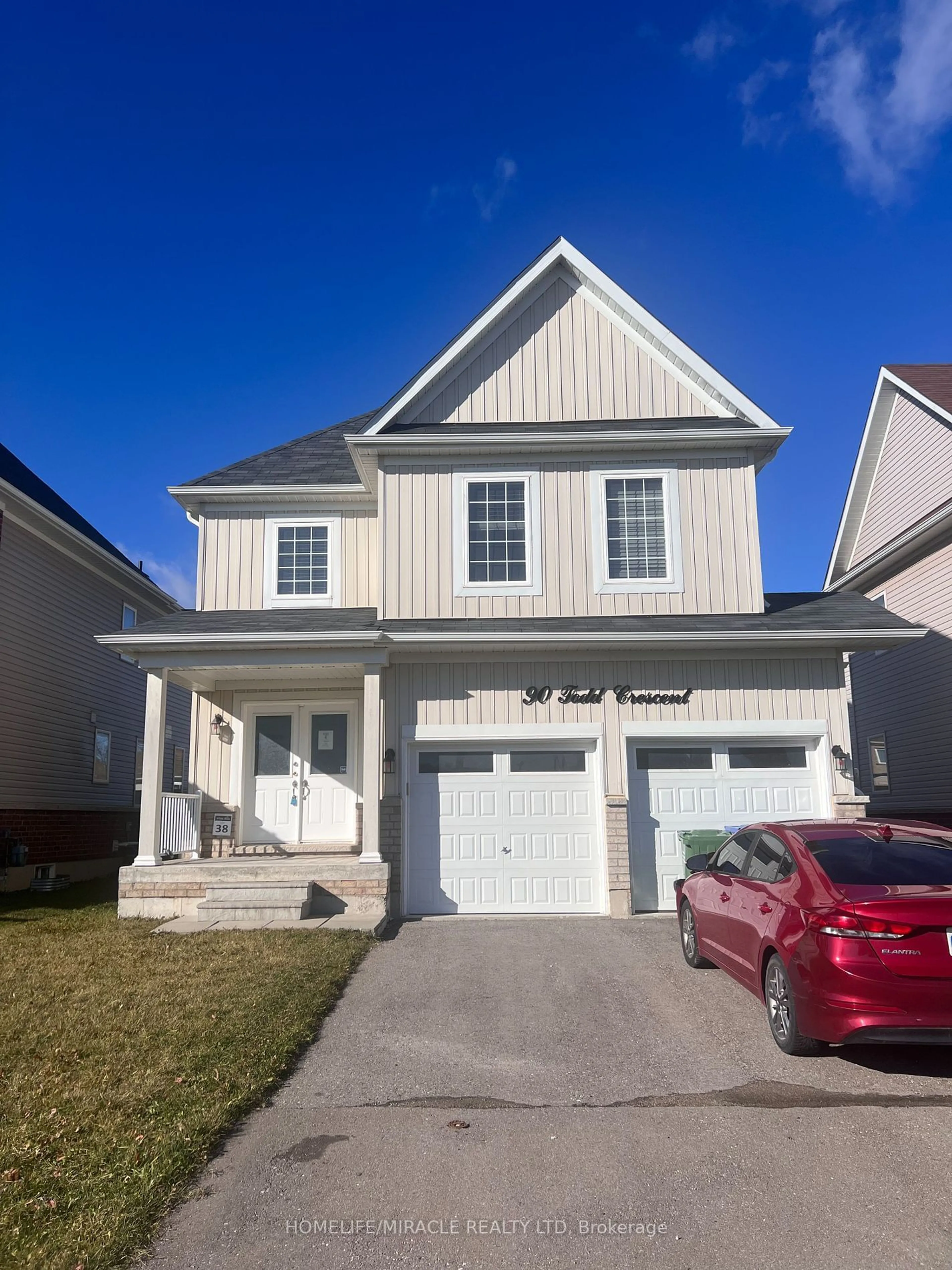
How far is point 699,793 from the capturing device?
12.6 meters

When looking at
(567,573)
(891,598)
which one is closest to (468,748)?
(567,573)

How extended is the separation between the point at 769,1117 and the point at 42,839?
1467 cm

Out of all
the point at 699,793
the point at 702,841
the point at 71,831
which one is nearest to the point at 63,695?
the point at 71,831

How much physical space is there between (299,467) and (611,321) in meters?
5.78

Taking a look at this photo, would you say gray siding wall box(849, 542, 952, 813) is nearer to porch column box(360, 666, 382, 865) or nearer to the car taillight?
porch column box(360, 666, 382, 865)

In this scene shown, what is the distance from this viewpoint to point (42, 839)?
53.1 feet

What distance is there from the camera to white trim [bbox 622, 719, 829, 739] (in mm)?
12625

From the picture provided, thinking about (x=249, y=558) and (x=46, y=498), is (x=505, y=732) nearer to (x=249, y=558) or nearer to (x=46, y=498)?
(x=249, y=558)

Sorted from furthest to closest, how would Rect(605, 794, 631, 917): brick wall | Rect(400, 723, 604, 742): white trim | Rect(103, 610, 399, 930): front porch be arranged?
1. Rect(400, 723, 604, 742): white trim
2. Rect(605, 794, 631, 917): brick wall
3. Rect(103, 610, 399, 930): front porch

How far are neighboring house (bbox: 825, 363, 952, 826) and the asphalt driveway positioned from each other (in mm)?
11542

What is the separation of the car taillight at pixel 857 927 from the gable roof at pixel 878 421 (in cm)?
1370

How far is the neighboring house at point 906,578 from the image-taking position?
→ 16719mm

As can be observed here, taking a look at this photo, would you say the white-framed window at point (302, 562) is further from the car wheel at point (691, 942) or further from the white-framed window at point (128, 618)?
the car wheel at point (691, 942)

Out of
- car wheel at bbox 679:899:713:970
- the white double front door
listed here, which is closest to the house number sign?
the white double front door
